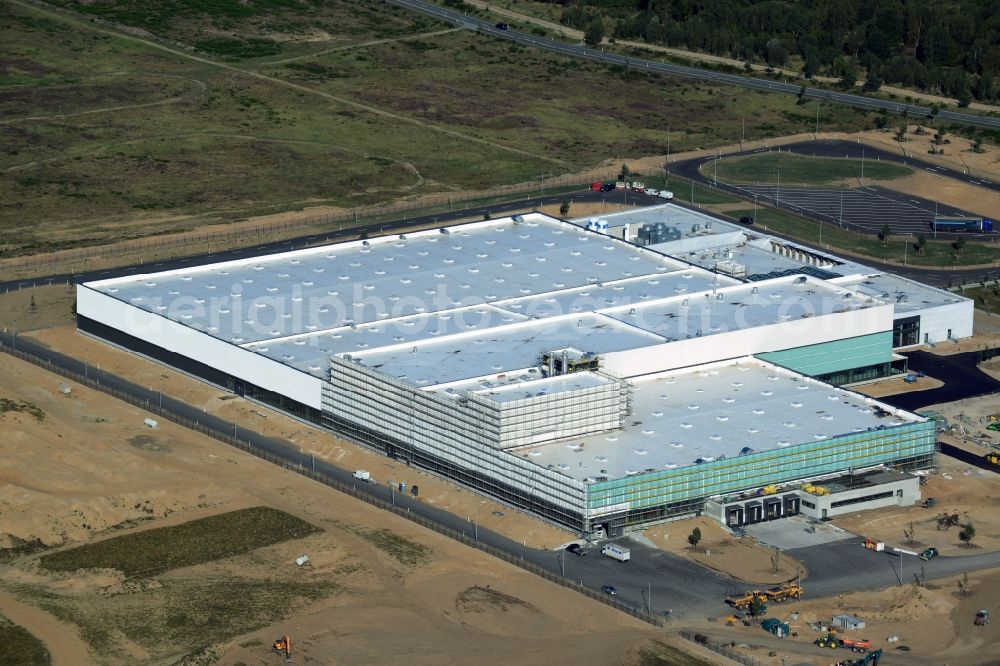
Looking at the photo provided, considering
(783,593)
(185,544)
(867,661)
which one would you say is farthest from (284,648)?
(867,661)

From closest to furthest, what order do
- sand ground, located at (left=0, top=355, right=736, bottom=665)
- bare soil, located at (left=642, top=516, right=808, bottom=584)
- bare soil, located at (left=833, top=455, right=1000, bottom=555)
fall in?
1. sand ground, located at (left=0, top=355, right=736, bottom=665)
2. bare soil, located at (left=642, top=516, right=808, bottom=584)
3. bare soil, located at (left=833, top=455, right=1000, bottom=555)

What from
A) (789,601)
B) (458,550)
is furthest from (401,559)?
(789,601)

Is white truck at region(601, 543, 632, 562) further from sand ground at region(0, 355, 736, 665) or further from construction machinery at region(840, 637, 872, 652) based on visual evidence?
construction machinery at region(840, 637, 872, 652)

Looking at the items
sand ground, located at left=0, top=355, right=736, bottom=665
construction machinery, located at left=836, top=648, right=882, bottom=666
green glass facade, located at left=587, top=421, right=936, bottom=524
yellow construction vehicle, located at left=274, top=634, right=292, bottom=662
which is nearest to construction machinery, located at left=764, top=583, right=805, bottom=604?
construction machinery, located at left=836, top=648, right=882, bottom=666

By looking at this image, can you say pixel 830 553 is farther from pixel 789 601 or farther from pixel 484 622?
pixel 484 622

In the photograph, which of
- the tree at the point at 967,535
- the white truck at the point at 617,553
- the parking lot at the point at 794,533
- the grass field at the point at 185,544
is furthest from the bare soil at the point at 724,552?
the grass field at the point at 185,544

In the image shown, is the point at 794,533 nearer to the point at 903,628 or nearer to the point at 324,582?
the point at 903,628
